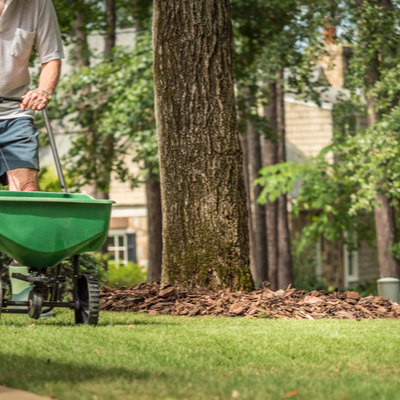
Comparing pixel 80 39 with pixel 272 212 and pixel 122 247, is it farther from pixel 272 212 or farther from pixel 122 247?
pixel 122 247

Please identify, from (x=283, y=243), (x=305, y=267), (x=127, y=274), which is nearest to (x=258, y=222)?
(x=283, y=243)

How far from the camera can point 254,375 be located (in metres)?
2.88

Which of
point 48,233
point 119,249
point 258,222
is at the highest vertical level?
point 48,233

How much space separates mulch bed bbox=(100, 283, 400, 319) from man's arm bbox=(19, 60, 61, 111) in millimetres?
1831

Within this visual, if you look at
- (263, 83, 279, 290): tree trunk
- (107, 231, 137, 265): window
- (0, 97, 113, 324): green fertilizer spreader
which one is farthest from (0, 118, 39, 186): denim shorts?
(107, 231, 137, 265): window

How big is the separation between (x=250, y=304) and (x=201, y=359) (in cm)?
192

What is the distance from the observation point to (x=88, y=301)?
4.17 metres

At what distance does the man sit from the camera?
4.54 m

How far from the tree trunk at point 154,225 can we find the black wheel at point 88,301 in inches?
406

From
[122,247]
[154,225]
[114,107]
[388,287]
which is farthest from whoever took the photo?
[122,247]

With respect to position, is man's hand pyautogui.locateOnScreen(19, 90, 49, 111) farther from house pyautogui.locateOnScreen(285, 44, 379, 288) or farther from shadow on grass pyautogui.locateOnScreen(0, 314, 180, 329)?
house pyautogui.locateOnScreen(285, 44, 379, 288)

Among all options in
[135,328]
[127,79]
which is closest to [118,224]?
[127,79]

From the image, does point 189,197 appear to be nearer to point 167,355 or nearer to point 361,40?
point 167,355

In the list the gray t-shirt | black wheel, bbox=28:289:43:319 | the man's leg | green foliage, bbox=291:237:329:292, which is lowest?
green foliage, bbox=291:237:329:292
